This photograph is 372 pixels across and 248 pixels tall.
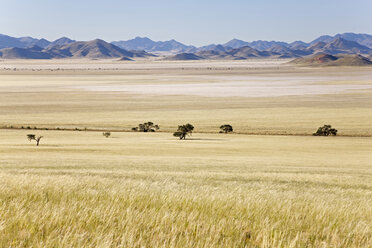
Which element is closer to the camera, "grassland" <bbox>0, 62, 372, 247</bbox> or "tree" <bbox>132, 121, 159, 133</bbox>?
"grassland" <bbox>0, 62, 372, 247</bbox>

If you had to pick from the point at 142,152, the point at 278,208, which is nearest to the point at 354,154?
the point at 142,152

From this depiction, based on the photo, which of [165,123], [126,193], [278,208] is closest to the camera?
[278,208]

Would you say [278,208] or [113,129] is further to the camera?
[113,129]

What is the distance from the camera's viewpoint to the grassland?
4871mm

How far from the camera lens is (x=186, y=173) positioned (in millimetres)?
23688

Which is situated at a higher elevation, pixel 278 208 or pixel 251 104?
pixel 278 208

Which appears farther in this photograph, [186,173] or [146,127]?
[146,127]

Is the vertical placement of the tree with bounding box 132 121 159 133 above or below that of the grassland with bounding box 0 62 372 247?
below

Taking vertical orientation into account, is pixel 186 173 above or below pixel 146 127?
above

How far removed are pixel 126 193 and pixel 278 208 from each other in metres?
2.23

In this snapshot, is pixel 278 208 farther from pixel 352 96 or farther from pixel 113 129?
pixel 352 96

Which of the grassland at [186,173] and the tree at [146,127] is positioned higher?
the grassland at [186,173]

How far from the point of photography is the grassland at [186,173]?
16.0ft

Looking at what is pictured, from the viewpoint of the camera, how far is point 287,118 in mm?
105250
